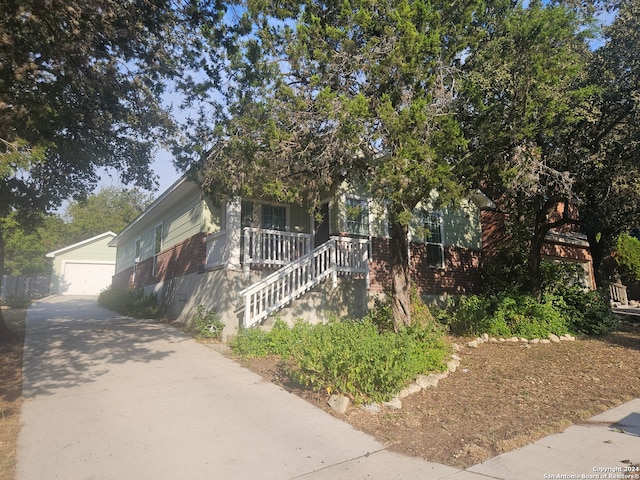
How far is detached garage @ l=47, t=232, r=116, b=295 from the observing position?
92.9 ft

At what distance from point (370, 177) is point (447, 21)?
3095 millimetres

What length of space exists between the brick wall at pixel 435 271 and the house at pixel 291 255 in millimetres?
31

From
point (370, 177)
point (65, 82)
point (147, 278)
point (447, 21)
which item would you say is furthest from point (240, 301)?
point (147, 278)

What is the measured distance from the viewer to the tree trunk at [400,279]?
8.87m

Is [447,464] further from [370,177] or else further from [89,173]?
[89,173]

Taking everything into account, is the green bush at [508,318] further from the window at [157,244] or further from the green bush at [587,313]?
the window at [157,244]

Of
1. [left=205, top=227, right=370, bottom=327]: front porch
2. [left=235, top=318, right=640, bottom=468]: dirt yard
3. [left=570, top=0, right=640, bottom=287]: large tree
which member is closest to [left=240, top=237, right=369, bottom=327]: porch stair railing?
[left=205, top=227, right=370, bottom=327]: front porch

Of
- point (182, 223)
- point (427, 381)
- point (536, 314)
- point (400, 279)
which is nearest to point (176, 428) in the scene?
point (427, 381)

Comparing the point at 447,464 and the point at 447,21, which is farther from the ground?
the point at 447,21

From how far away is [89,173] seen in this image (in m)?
12.0

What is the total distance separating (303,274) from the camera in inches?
394

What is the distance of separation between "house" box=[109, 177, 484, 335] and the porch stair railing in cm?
3

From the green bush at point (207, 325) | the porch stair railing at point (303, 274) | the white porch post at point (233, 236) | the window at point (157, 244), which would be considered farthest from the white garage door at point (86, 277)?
the porch stair railing at point (303, 274)

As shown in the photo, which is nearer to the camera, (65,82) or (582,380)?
(582,380)
